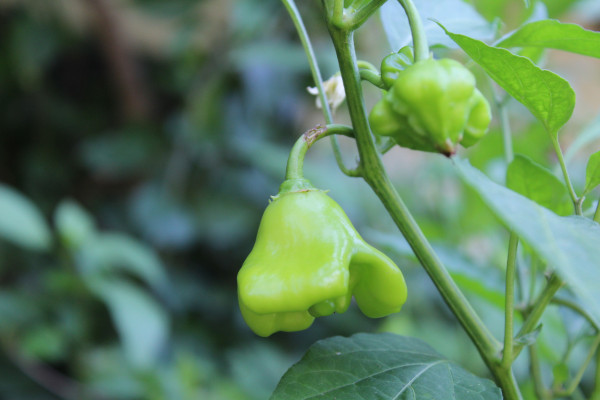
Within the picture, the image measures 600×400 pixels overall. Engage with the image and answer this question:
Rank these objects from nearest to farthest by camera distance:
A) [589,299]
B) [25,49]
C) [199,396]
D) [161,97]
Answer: [589,299], [199,396], [25,49], [161,97]

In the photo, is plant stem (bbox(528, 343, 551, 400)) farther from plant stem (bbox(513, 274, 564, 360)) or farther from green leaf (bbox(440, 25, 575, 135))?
green leaf (bbox(440, 25, 575, 135))

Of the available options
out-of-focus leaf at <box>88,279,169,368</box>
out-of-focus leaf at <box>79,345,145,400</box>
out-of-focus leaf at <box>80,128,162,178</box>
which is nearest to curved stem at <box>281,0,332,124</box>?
out-of-focus leaf at <box>88,279,169,368</box>

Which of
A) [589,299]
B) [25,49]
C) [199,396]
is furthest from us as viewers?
[25,49]

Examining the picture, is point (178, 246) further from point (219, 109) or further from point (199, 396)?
point (199, 396)

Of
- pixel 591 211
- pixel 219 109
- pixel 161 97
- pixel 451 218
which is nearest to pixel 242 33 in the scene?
pixel 219 109

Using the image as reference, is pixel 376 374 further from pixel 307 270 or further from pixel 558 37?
pixel 558 37

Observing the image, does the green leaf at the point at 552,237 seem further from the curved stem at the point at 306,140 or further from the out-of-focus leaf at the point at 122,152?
the out-of-focus leaf at the point at 122,152

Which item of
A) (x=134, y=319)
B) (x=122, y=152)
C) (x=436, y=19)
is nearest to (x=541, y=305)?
(x=436, y=19)
